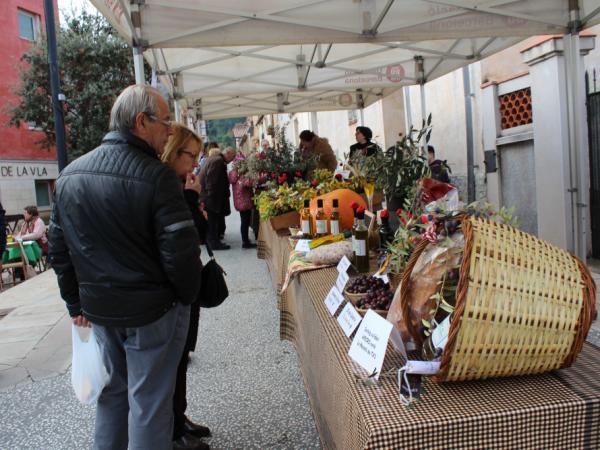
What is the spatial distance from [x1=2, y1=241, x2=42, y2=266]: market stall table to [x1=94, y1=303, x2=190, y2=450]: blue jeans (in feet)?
26.4

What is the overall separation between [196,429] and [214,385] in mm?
620

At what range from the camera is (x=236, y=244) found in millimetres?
8453

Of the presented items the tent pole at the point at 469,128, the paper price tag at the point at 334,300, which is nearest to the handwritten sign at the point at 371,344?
the paper price tag at the point at 334,300

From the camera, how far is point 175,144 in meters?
2.08

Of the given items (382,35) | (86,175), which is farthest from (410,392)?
(382,35)

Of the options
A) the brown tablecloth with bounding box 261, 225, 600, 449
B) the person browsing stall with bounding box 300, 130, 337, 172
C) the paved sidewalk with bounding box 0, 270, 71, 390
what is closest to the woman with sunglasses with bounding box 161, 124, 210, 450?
the brown tablecloth with bounding box 261, 225, 600, 449

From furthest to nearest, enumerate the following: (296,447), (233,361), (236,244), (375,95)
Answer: (375,95) < (236,244) < (233,361) < (296,447)

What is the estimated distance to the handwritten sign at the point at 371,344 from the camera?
1.32 m

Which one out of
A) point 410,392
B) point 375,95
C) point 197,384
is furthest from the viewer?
point 375,95

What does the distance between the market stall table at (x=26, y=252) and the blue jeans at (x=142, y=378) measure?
8.04 m

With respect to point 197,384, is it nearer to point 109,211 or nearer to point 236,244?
point 109,211

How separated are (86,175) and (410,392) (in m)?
1.25

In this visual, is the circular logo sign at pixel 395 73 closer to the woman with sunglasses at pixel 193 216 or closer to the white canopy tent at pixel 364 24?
the white canopy tent at pixel 364 24

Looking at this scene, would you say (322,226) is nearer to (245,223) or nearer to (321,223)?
(321,223)
